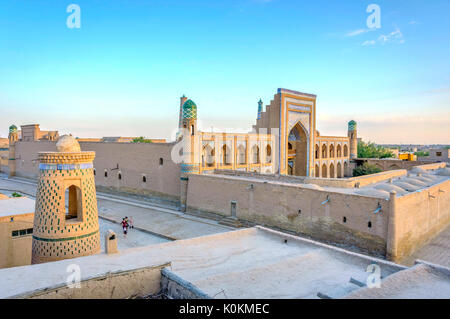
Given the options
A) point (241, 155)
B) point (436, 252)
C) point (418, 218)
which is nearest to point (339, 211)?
point (418, 218)

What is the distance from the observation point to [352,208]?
36.8 feet

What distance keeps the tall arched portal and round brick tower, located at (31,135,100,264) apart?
21179mm

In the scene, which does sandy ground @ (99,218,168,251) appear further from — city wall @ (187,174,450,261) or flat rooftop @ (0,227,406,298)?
flat rooftop @ (0,227,406,298)

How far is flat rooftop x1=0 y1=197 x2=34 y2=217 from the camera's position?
8837mm

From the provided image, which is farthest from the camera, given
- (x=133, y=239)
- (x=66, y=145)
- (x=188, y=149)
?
(x=188, y=149)

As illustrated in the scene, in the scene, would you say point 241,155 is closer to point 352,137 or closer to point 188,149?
point 188,149

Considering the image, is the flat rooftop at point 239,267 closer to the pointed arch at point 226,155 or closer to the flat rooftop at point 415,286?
the flat rooftop at point 415,286

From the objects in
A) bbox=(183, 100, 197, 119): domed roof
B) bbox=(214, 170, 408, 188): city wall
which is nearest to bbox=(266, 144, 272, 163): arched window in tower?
bbox=(214, 170, 408, 188): city wall

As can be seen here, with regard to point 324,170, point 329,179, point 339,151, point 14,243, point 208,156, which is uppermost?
point 339,151

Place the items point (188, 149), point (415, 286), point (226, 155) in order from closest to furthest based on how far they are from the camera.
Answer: point (415, 286) < point (188, 149) < point (226, 155)

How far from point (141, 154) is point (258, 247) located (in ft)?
48.2

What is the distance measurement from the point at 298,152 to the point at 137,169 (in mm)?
13049

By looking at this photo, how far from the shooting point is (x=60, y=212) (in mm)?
6609
